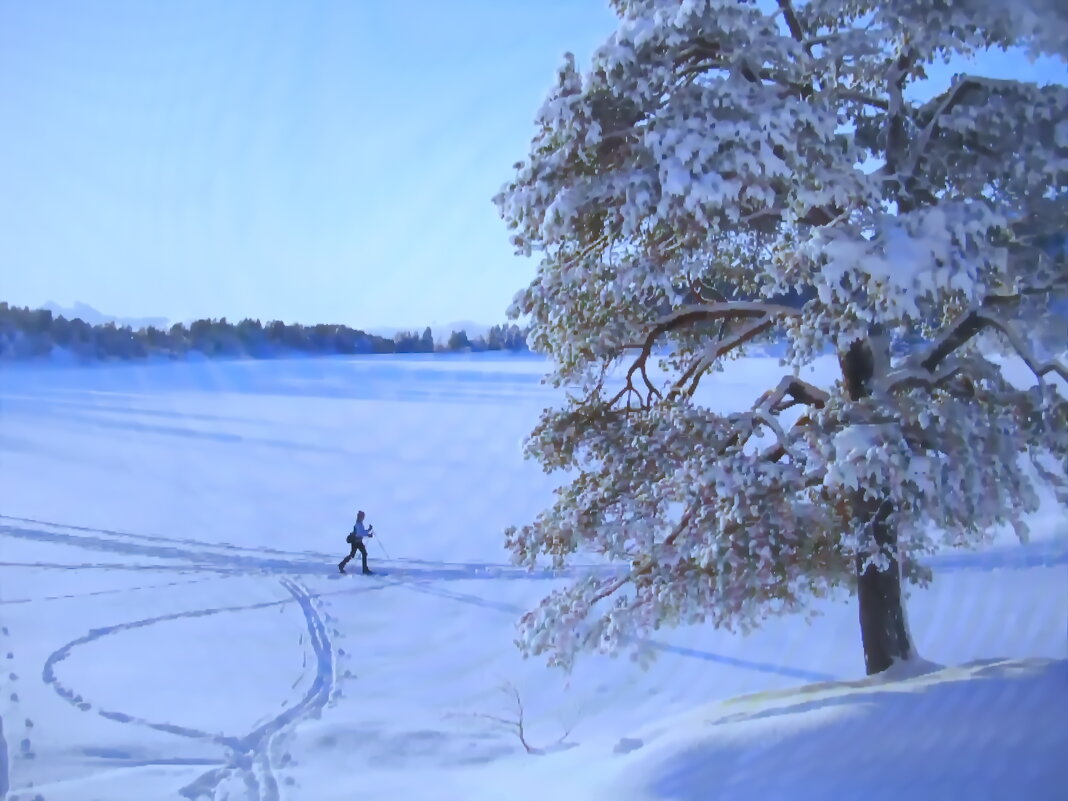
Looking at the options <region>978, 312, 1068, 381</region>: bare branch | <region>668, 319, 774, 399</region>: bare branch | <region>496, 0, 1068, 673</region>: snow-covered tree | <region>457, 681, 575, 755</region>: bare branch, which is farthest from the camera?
<region>668, 319, 774, 399</region>: bare branch

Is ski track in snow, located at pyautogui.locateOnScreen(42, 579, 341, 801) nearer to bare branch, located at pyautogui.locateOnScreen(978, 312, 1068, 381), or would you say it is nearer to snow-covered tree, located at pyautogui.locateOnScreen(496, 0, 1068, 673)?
snow-covered tree, located at pyautogui.locateOnScreen(496, 0, 1068, 673)

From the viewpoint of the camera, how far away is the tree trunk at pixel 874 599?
2.38 meters

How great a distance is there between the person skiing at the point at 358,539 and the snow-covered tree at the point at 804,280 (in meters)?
0.80

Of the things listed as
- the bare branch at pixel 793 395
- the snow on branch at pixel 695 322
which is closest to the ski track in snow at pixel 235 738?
the snow on branch at pixel 695 322

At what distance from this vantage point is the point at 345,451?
10.2 ft

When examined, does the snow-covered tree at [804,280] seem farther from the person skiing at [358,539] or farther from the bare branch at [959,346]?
the person skiing at [358,539]

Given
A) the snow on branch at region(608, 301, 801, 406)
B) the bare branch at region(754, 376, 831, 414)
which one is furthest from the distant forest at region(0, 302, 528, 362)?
the bare branch at region(754, 376, 831, 414)

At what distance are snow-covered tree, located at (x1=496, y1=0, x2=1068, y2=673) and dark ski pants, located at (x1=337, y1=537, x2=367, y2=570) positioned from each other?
80 centimetres

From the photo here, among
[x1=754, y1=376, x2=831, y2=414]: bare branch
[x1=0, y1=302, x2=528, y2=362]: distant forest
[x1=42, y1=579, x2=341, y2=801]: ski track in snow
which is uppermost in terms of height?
[x1=0, y1=302, x2=528, y2=362]: distant forest

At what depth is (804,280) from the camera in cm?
216

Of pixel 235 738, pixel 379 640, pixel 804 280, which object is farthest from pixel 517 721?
pixel 804 280

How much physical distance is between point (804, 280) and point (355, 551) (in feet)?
6.40

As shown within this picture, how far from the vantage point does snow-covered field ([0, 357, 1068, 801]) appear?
2.29 meters

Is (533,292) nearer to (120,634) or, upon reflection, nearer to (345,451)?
(345,451)
